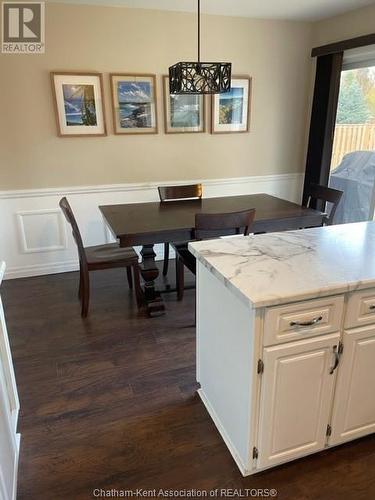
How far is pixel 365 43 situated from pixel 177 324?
119 inches

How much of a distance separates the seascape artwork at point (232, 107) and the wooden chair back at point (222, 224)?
5.72 ft

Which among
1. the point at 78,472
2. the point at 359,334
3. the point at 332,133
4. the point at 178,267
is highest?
the point at 332,133

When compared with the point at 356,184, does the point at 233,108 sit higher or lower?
higher

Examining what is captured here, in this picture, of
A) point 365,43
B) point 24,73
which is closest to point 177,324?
point 24,73

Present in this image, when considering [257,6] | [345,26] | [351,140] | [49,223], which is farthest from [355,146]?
[49,223]

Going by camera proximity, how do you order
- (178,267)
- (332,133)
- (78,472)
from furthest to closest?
(332,133), (178,267), (78,472)

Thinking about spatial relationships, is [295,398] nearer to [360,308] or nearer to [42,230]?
[360,308]

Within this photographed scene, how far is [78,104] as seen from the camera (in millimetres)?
3486

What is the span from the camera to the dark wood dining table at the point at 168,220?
262cm

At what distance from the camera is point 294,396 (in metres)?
1.49

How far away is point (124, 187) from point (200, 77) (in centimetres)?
161

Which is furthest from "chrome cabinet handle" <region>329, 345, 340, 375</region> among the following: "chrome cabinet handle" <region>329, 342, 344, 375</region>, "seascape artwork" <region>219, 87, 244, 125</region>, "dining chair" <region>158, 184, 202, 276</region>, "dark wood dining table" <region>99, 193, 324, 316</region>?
"seascape artwork" <region>219, 87, 244, 125</region>

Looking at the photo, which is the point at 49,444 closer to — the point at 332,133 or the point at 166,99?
the point at 166,99

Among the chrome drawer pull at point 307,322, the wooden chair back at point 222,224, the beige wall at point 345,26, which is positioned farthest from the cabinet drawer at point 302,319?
the beige wall at point 345,26
